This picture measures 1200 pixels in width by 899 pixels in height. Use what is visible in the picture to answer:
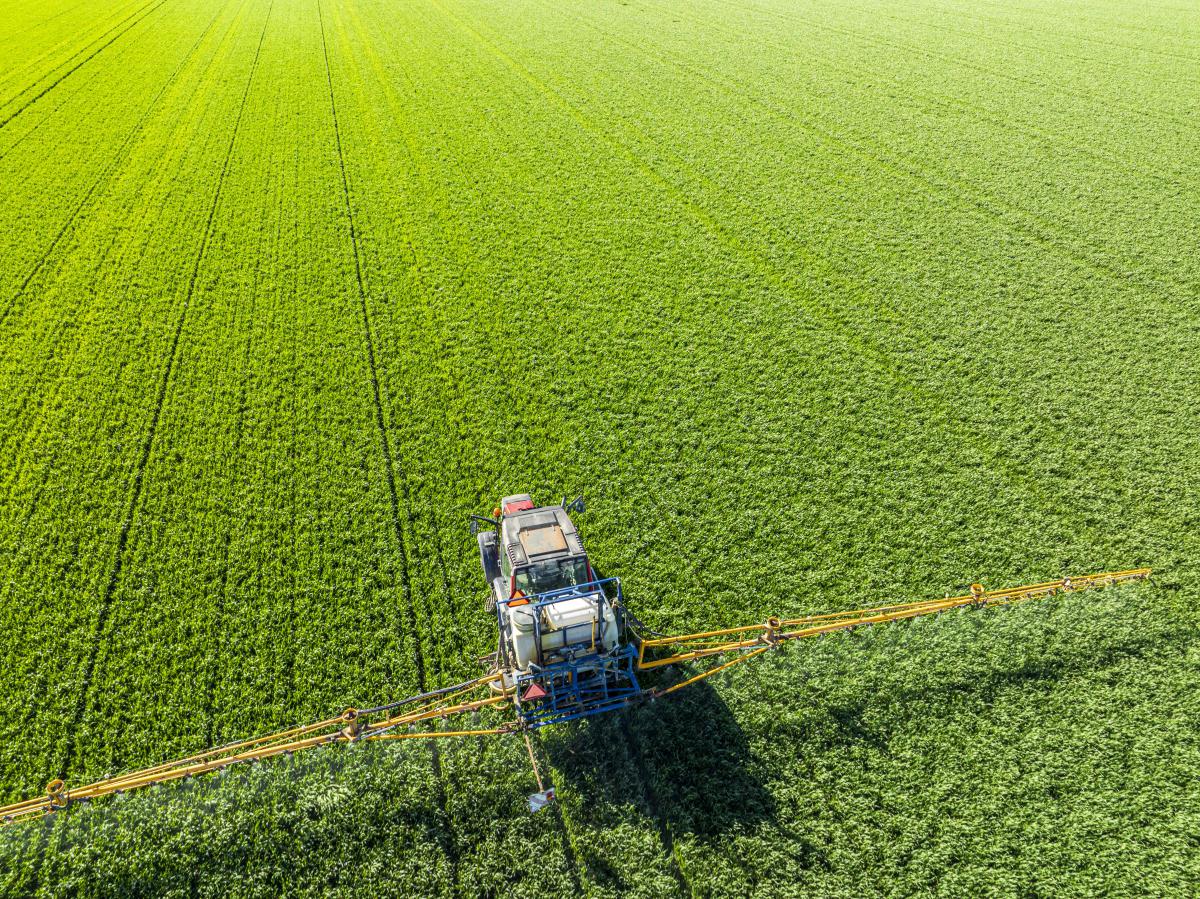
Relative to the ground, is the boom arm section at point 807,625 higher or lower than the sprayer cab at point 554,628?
lower

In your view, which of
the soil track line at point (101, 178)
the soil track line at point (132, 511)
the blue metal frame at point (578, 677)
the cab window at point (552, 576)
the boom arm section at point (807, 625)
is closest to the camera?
the blue metal frame at point (578, 677)

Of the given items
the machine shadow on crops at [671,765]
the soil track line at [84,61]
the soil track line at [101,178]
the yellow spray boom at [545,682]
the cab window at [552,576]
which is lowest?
the machine shadow on crops at [671,765]

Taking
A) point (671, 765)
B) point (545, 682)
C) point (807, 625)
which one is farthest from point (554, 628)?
point (807, 625)

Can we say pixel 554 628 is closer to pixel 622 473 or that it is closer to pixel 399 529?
pixel 399 529

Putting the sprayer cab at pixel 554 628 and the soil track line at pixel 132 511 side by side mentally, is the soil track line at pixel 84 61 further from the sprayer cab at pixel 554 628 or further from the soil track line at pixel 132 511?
the sprayer cab at pixel 554 628

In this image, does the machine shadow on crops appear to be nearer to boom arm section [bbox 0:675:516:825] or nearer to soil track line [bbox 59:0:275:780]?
boom arm section [bbox 0:675:516:825]

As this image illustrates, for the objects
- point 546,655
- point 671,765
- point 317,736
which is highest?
point 546,655

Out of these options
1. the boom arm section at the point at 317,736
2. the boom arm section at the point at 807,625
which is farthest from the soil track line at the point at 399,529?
the boom arm section at the point at 807,625
